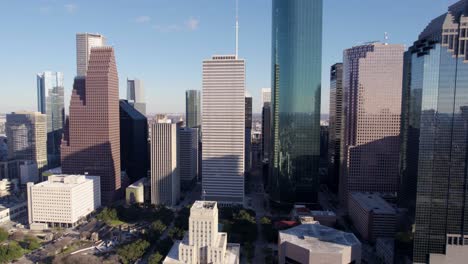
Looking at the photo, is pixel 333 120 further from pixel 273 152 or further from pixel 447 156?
pixel 447 156

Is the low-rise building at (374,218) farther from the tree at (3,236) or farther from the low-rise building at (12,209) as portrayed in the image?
the low-rise building at (12,209)

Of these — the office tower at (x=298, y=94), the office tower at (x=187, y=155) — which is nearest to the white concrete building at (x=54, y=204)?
the office tower at (x=187, y=155)

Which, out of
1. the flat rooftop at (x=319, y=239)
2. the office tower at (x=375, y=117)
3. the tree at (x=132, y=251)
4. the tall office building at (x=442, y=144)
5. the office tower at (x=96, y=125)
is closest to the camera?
the tall office building at (x=442, y=144)

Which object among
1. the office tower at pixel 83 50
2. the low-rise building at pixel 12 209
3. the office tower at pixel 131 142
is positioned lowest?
the low-rise building at pixel 12 209

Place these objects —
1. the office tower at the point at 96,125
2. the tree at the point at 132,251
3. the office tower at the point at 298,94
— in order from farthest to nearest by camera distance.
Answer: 1. the office tower at the point at 298,94
2. the office tower at the point at 96,125
3. the tree at the point at 132,251

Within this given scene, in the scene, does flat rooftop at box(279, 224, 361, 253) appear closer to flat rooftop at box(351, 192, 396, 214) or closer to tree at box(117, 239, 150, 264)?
flat rooftop at box(351, 192, 396, 214)

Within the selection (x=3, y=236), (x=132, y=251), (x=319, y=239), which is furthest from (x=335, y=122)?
(x=3, y=236)

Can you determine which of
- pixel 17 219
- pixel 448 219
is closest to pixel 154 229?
pixel 17 219
